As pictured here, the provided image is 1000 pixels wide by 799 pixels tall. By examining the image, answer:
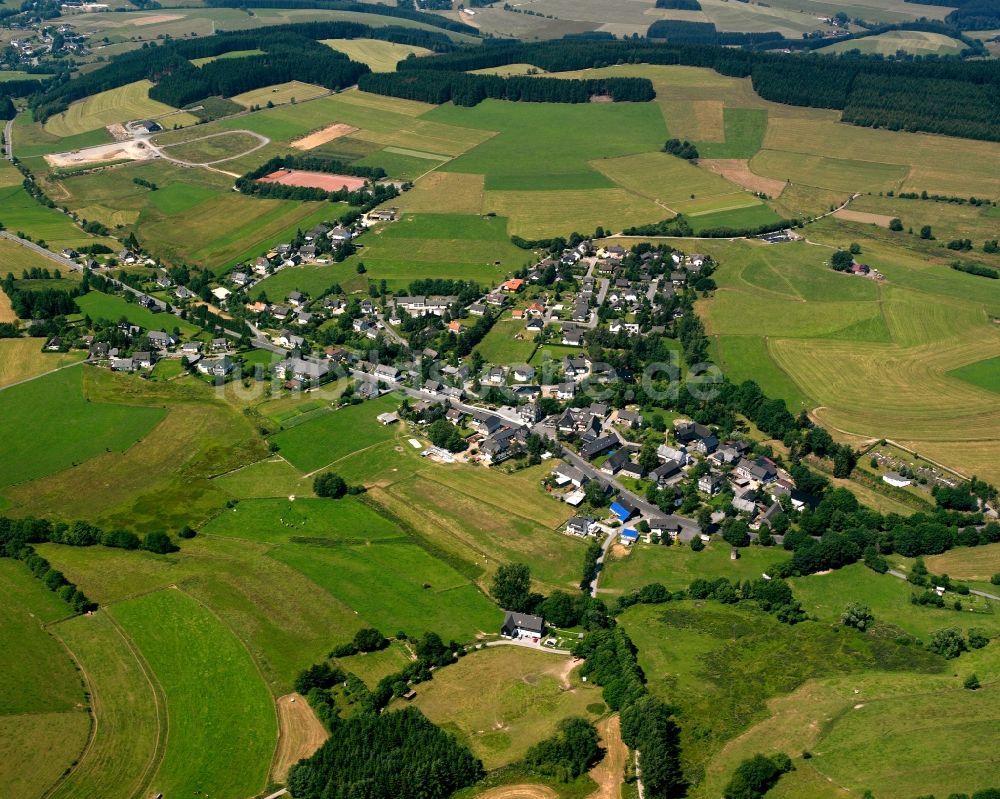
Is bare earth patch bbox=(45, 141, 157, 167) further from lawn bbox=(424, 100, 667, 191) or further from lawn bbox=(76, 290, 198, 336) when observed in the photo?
lawn bbox=(76, 290, 198, 336)

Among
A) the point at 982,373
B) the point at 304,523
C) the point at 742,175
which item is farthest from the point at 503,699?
the point at 742,175

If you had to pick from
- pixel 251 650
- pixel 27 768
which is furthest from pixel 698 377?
pixel 27 768

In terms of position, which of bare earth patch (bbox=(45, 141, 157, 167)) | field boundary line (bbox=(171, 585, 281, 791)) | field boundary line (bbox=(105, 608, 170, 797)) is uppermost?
bare earth patch (bbox=(45, 141, 157, 167))

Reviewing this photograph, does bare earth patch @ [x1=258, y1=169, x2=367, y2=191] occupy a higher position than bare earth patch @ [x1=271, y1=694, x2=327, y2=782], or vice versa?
bare earth patch @ [x1=258, y1=169, x2=367, y2=191]

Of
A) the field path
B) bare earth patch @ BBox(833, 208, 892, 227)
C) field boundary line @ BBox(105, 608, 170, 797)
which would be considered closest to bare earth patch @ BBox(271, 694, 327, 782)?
field boundary line @ BBox(105, 608, 170, 797)

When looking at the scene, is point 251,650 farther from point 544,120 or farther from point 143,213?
point 544,120

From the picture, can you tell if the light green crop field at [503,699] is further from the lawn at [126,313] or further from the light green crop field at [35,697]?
the lawn at [126,313]

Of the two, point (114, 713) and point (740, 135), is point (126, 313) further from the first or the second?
point (740, 135)
